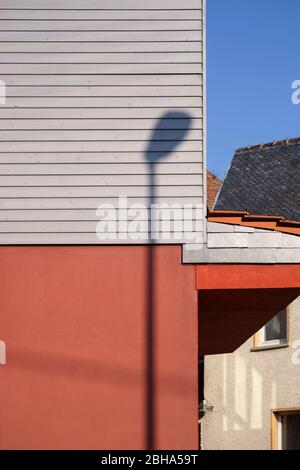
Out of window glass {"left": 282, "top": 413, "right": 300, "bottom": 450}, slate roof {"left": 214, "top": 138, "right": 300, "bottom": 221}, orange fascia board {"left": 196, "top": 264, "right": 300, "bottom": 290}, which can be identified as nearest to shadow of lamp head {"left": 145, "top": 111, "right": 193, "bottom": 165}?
orange fascia board {"left": 196, "top": 264, "right": 300, "bottom": 290}

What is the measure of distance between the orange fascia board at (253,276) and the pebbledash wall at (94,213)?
270 mm

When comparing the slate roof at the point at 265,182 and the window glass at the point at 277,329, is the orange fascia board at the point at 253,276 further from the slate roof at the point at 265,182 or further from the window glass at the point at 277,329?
the slate roof at the point at 265,182

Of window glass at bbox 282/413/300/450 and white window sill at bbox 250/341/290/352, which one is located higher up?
white window sill at bbox 250/341/290/352

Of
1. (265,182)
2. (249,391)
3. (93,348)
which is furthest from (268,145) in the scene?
(93,348)

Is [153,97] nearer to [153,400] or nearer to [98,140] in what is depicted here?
[98,140]

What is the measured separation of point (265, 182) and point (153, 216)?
16.1 meters

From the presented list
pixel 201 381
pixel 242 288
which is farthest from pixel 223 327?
pixel 201 381

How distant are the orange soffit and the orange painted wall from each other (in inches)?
22.2

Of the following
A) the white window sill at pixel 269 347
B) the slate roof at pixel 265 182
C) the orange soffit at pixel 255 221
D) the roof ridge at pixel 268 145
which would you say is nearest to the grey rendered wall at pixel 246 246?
the orange soffit at pixel 255 221

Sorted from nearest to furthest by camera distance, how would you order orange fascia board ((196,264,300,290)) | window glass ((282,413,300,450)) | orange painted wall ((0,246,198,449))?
orange painted wall ((0,246,198,449)) → orange fascia board ((196,264,300,290)) → window glass ((282,413,300,450))

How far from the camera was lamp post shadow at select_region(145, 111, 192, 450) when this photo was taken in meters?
9.23

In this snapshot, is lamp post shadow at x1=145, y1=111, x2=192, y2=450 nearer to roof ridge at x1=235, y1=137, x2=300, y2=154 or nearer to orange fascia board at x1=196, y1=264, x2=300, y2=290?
orange fascia board at x1=196, y1=264, x2=300, y2=290

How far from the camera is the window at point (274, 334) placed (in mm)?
22234
